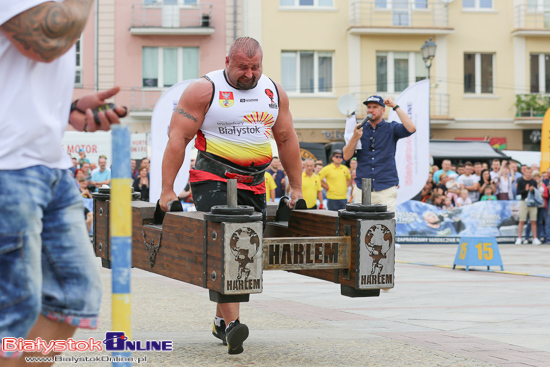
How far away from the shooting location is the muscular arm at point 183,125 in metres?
5.06

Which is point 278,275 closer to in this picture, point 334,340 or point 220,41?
point 334,340

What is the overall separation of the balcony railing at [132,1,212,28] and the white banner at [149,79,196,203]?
1857 centimetres

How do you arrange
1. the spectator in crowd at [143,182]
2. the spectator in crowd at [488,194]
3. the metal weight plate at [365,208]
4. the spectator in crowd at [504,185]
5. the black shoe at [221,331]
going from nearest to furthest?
the metal weight plate at [365,208] < the black shoe at [221,331] < the spectator in crowd at [143,182] < the spectator in crowd at [488,194] < the spectator in crowd at [504,185]

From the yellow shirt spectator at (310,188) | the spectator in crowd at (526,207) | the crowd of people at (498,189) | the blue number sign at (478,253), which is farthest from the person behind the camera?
the crowd of people at (498,189)

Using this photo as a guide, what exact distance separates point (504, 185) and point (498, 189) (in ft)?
0.52

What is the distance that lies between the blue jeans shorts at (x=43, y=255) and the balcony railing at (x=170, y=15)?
2950 centimetres

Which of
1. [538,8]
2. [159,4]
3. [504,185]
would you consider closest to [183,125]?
[504,185]

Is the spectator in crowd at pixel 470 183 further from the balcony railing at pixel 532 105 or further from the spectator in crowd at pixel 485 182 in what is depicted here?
the balcony railing at pixel 532 105

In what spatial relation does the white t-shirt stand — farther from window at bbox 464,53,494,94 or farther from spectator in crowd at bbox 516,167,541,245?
window at bbox 464,53,494,94

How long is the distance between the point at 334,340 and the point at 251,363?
0.95 meters

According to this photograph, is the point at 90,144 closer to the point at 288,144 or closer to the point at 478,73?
the point at 478,73

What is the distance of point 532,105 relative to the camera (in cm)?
3225

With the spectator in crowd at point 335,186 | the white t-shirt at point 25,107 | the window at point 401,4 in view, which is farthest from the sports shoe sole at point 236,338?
the window at point 401,4

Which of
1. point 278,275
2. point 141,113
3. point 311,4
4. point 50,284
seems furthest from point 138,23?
point 50,284
